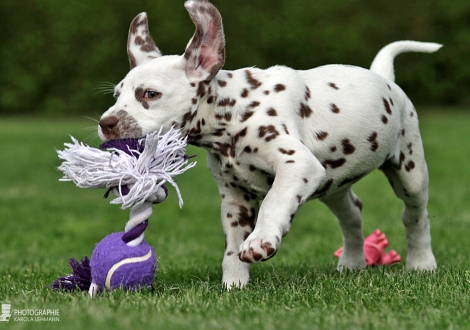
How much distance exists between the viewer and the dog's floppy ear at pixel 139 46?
4496 mm

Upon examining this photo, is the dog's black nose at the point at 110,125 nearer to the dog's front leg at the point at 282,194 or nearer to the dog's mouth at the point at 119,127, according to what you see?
the dog's mouth at the point at 119,127

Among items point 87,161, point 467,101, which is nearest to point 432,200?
point 87,161

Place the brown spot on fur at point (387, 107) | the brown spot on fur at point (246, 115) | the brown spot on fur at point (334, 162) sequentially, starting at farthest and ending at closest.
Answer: the brown spot on fur at point (387, 107), the brown spot on fur at point (334, 162), the brown spot on fur at point (246, 115)

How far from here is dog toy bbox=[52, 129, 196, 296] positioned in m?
3.78

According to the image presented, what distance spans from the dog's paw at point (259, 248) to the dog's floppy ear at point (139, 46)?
4.99 ft

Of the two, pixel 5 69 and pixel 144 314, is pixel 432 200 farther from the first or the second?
pixel 5 69

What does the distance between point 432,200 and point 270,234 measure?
24.3ft

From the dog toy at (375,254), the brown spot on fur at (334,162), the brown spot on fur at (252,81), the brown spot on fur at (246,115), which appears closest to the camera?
the brown spot on fur at (246,115)

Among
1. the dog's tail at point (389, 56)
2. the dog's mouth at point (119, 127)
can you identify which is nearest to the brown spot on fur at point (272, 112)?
the dog's mouth at point (119, 127)

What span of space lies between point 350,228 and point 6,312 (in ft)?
9.85

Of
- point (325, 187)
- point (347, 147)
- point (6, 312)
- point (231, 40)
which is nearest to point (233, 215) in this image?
point (325, 187)

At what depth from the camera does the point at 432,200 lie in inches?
414

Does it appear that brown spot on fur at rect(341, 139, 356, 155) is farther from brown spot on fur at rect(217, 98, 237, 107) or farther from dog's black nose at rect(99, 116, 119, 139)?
dog's black nose at rect(99, 116, 119, 139)

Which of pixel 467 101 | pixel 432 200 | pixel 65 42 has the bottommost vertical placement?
pixel 467 101
